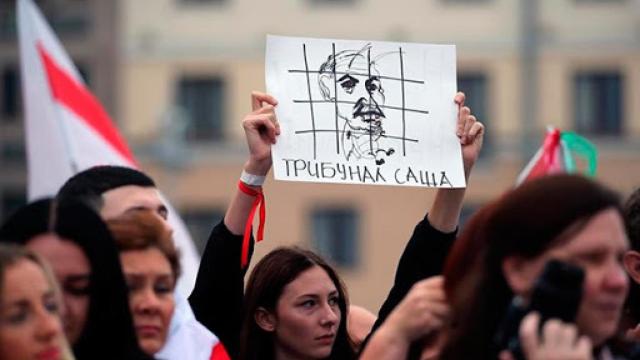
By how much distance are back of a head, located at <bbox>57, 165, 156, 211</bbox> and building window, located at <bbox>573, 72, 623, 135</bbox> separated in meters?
30.5

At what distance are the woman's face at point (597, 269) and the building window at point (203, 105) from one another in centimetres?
3263

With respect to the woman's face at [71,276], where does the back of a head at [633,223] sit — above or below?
below

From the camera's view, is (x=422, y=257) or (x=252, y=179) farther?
(x=252, y=179)

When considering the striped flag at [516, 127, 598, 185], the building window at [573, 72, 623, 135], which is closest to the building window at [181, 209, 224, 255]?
the building window at [573, 72, 623, 135]

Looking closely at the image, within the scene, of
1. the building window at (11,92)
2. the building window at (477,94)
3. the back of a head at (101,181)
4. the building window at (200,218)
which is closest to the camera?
the back of a head at (101,181)

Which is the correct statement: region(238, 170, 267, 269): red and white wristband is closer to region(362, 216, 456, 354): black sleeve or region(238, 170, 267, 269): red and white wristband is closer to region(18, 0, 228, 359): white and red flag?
region(362, 216, 456, 354): black sleeve

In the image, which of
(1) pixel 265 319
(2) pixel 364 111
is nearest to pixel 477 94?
(1) pixel 265 319

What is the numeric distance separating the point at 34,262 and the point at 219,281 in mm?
1547

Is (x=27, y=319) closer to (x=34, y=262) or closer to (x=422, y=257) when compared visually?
(x=34, y=262)

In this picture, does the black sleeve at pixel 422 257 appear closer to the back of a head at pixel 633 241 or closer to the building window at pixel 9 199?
the back of a head at pixel 633 241

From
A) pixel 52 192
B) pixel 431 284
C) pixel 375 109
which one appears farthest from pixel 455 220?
pixel 52 192

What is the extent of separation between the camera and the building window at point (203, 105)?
36094 mm

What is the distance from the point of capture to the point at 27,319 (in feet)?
Result: 11.0

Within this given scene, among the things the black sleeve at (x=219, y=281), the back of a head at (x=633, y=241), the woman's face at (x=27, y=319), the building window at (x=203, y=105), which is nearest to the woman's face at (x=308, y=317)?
the black sleeve at (x=219, y=281)
